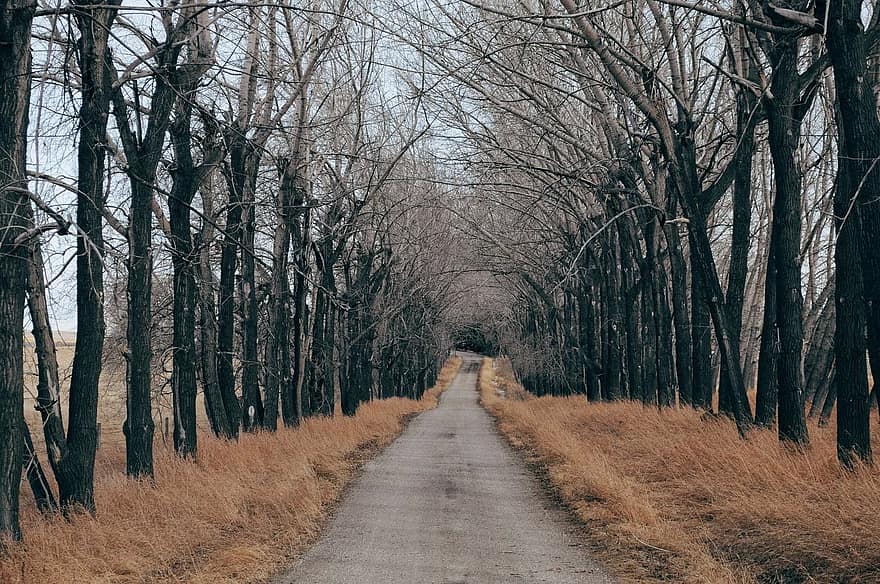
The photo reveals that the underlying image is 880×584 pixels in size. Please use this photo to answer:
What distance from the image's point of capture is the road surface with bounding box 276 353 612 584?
715 centimetres

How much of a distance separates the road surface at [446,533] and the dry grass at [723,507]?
424mm

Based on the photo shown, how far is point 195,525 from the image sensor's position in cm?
883

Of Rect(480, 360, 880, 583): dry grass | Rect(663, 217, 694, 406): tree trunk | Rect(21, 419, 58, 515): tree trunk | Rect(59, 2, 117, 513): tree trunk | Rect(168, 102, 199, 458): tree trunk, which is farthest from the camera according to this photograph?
Rect(663, 217, 694, 406): tree trunk

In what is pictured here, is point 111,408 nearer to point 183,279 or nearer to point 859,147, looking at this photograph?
point 183,279

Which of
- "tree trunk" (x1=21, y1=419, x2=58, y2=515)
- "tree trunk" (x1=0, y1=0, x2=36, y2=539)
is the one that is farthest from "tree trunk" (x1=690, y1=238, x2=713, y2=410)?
"tree trunk" (x1=0, y1=0, x2=36, y2=539)

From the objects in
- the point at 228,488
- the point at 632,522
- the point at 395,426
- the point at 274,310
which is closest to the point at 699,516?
the point at 632,522

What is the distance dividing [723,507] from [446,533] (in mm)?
2763

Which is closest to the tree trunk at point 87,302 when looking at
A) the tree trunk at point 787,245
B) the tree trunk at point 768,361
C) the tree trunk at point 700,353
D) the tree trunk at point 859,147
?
the tree trunk at point 859,147

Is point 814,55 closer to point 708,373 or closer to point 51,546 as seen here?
point 708,373

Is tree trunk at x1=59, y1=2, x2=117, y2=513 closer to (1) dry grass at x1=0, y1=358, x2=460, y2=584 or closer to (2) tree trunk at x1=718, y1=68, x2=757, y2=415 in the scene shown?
(1) dry grass at x1=0, y1=358, x2=460, y2=584

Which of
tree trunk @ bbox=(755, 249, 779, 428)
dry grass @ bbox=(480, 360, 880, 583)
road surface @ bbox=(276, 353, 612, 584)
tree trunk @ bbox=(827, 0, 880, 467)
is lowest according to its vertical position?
road surface @ bbox=(276, 353, 612, 584)

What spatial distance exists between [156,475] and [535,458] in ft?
22.3

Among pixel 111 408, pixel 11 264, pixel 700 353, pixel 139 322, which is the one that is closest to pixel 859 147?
pixel 11 264

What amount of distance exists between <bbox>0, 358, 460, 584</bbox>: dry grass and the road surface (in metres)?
0.38
